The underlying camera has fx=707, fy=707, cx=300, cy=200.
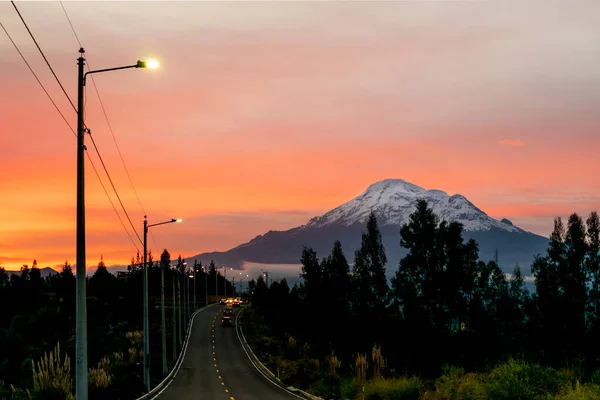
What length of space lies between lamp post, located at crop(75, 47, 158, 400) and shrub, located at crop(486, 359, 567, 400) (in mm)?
13935

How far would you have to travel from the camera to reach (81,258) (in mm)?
17828

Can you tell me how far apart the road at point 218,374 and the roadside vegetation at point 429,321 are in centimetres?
254

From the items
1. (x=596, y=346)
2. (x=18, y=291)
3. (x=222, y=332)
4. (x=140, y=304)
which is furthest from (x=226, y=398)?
(x=18, y=291)

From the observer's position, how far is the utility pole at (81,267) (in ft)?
56.2

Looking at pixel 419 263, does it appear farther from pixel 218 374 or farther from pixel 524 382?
pixel 524 382

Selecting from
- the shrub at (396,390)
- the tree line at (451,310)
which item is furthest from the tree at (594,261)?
the shrub at (396,390)

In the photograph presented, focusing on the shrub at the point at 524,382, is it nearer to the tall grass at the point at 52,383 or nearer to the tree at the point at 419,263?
the tall grass at the point at 52,383

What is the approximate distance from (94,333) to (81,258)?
86.4 meters

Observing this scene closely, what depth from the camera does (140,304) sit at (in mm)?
132000

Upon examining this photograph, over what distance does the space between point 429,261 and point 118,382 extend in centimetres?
4200

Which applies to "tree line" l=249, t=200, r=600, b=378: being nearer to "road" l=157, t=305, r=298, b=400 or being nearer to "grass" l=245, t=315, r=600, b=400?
"road" l=157, t=305, r=298, b=400

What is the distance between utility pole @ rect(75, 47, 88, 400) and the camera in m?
17.1

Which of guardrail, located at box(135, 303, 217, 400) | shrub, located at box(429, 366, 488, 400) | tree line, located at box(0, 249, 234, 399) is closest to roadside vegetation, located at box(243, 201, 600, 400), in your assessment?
shrub, located at box(429, 366, 488, 400)

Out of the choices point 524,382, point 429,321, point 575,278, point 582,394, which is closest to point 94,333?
point 429,321
